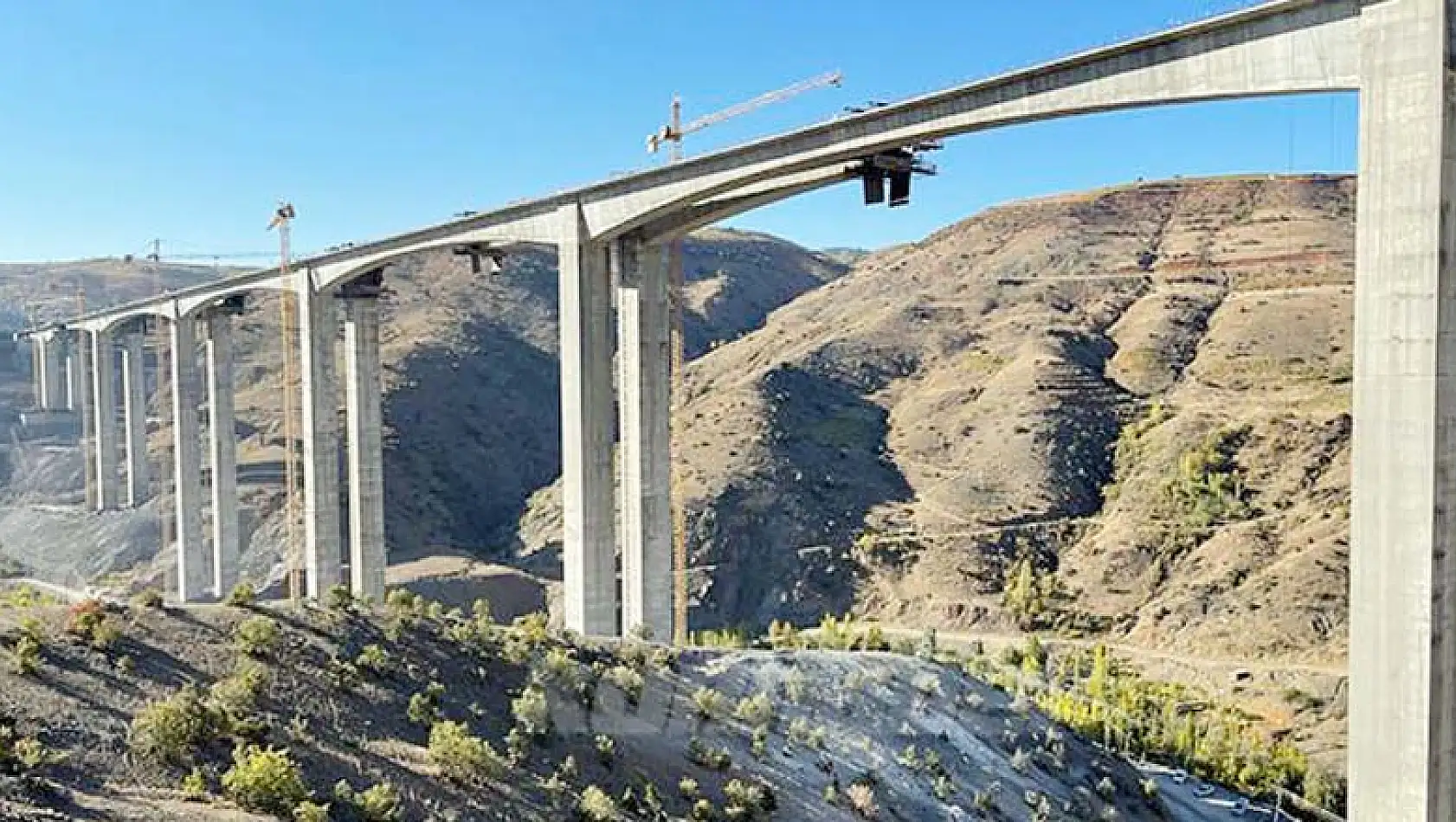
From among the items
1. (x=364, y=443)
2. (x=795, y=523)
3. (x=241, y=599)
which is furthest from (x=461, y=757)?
(x=795, y=523)

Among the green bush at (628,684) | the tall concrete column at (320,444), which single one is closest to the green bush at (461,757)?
the green bush at (628,684)

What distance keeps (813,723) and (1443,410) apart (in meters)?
14.6

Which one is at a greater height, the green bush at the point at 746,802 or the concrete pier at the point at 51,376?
the concrete pier at the point at 51,376

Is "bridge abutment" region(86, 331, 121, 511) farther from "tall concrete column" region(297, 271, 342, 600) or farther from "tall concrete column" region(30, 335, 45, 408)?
"tall concrete column" region(297, 271, 342, 600)

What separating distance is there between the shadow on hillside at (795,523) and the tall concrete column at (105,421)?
38576 millimetres

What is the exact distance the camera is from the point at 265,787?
13.8 metres

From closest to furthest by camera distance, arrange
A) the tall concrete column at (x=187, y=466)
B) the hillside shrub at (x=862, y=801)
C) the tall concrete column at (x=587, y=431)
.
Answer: the hillside shrub at (x=862, y=801)
the tall concrete column at (x=587, y=431)
the tall concrete column at (x=187, y=466)

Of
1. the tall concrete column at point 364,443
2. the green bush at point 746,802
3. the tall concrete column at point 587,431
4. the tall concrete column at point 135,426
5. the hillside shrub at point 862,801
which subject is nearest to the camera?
the green bush at point 746,802

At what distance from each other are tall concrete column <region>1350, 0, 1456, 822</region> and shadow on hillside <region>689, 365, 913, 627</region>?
154 feet

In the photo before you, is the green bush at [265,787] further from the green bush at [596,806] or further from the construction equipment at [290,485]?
the construction equipment at [290,485]

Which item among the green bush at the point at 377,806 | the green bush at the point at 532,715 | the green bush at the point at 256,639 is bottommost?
the green bush at the point at 532,715

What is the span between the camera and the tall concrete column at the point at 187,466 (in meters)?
53.7

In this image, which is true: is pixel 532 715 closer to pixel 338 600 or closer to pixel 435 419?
pixel 338 600

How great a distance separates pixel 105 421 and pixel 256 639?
61.2 metres
